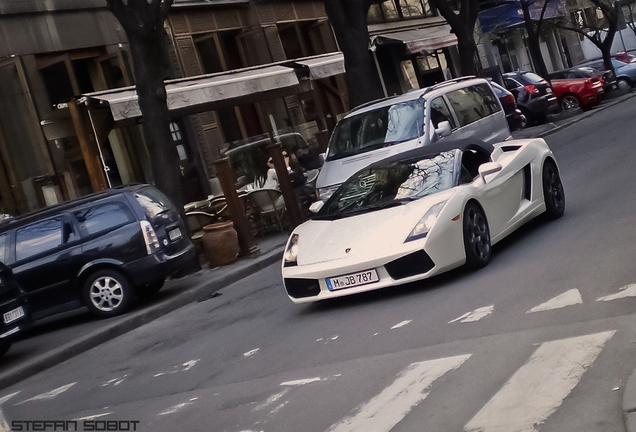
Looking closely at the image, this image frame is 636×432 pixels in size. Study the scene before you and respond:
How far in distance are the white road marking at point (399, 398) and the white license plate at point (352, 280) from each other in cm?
234

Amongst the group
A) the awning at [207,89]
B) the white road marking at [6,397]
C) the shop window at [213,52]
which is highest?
Result: the shop window at [213,52]

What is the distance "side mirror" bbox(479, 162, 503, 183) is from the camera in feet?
31.0

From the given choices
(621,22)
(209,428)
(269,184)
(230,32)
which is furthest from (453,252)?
(621,22)

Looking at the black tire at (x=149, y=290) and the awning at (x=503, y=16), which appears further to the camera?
the awning at (x=503, y=16)

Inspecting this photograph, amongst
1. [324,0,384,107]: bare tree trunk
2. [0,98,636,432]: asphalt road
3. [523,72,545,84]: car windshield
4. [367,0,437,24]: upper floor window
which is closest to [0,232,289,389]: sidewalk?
[0,98,636,432]: asphalt road

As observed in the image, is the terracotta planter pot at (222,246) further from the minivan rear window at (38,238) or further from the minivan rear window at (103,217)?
the minivan rear window at (38,238)

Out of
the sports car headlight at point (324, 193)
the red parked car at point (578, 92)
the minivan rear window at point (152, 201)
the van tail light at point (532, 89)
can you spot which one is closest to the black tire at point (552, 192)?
the sports car headlight at point (324, 193)

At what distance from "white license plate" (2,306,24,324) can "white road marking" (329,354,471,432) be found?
5863 millimetres

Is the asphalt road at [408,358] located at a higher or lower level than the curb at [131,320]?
lower

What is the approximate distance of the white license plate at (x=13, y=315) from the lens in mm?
10546

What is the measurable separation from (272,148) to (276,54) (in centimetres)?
1337

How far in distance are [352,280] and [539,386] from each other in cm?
358

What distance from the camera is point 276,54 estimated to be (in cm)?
2944

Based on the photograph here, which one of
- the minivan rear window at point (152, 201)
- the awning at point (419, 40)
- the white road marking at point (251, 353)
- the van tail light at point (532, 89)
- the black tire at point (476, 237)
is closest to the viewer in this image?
the white road marking at point (251, 353)
